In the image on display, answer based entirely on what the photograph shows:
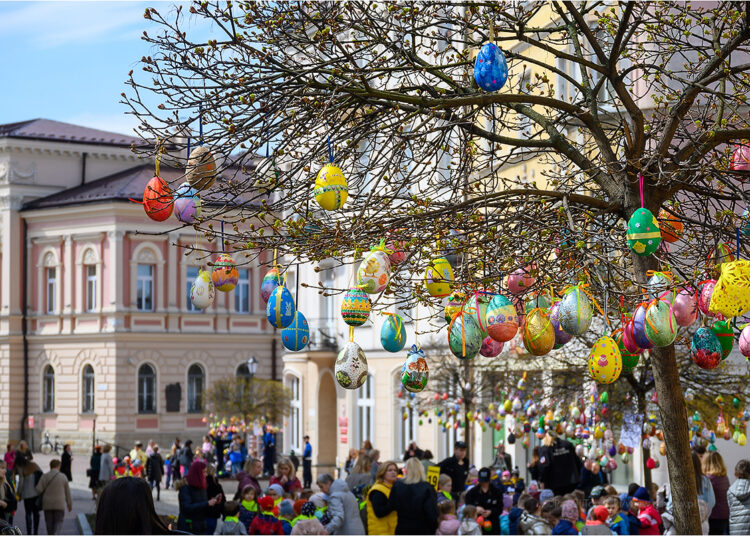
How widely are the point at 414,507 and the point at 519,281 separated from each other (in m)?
3.51

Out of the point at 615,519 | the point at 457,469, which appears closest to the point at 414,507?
the point at 615,519

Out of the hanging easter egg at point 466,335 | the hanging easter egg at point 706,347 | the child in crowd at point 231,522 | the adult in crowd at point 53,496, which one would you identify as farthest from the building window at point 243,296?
the hanging easter egg at point 706,347

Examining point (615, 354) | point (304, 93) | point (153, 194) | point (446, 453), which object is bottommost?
point (446, 453)

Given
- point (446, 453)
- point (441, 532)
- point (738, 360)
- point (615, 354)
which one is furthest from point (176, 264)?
point (615, 354)

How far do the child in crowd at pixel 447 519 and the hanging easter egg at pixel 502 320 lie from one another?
15.2 feet

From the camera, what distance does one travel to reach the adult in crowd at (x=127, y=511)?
21.3 ft

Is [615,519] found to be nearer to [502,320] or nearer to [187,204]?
[502,320]

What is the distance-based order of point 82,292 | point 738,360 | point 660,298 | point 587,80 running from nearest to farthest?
point 660,298 → point 587,80 → point 738,360 → point 82,292

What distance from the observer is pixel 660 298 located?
30.1 ft

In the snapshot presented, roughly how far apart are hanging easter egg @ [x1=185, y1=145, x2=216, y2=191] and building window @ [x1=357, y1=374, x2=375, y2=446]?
1100 inches

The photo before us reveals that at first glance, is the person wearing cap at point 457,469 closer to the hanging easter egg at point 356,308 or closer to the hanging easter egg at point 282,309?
the hanging easter egg at point 282,309

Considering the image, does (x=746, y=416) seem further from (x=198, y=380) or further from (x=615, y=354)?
(x=198, y=380)

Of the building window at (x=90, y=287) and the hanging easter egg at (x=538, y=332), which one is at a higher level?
the building window at (x=90, y=287)

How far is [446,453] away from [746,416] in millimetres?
16071
